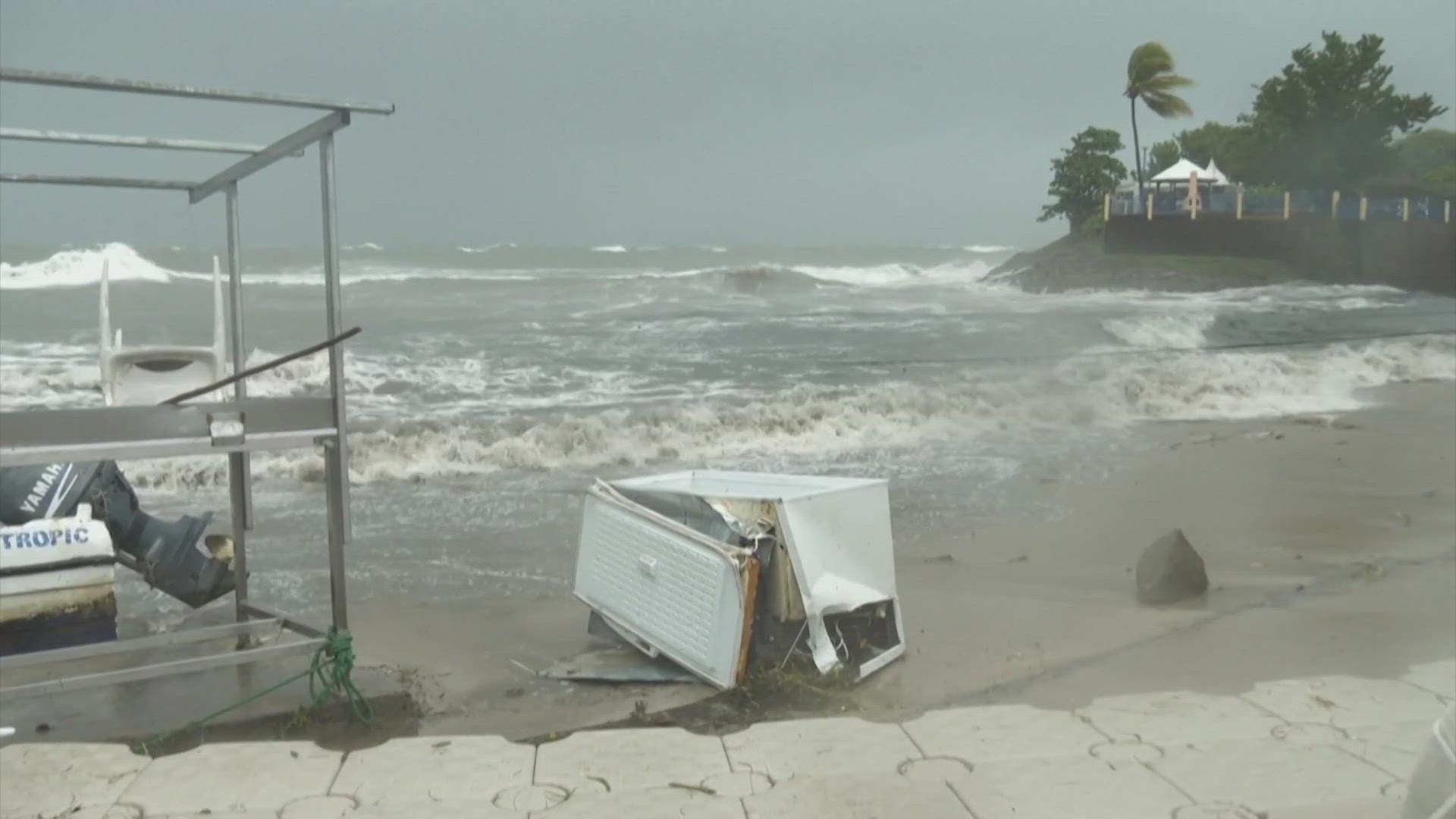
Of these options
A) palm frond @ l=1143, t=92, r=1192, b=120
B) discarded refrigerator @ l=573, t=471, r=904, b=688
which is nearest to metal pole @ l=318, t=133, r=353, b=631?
discarded refrigerator @ l=573, t=471, r=904, b=688

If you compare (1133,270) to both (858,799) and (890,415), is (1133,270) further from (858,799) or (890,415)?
(858,799)

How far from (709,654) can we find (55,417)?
186 cm

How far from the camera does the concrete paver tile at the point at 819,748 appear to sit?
3.20 metres

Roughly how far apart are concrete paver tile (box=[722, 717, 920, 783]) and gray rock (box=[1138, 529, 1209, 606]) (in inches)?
79.5

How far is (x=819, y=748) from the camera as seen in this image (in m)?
3.36

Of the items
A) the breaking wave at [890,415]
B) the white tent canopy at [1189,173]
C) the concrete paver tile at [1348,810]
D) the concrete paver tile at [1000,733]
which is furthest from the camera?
the white tent canopy at [1189,173]

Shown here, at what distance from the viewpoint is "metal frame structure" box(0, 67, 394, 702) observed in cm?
319

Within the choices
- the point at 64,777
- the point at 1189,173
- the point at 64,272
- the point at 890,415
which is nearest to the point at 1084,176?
the point at 1189,173

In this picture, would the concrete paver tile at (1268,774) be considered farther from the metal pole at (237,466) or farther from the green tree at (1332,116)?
the green tree at (1332,116)

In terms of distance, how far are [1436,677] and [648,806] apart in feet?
8.09

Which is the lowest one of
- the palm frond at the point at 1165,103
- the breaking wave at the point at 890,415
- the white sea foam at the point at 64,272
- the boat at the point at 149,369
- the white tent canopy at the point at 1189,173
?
the breaking wave at the point at 890,415

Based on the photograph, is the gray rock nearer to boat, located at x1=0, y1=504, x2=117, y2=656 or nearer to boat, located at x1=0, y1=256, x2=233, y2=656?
boat, located at x1=0, y1=256, x2=233, y2=656

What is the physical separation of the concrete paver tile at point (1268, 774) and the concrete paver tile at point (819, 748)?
25.2 inches

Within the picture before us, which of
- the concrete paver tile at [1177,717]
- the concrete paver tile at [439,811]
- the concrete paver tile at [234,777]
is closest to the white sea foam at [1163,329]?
the concrete paver tile at [1177,717]
